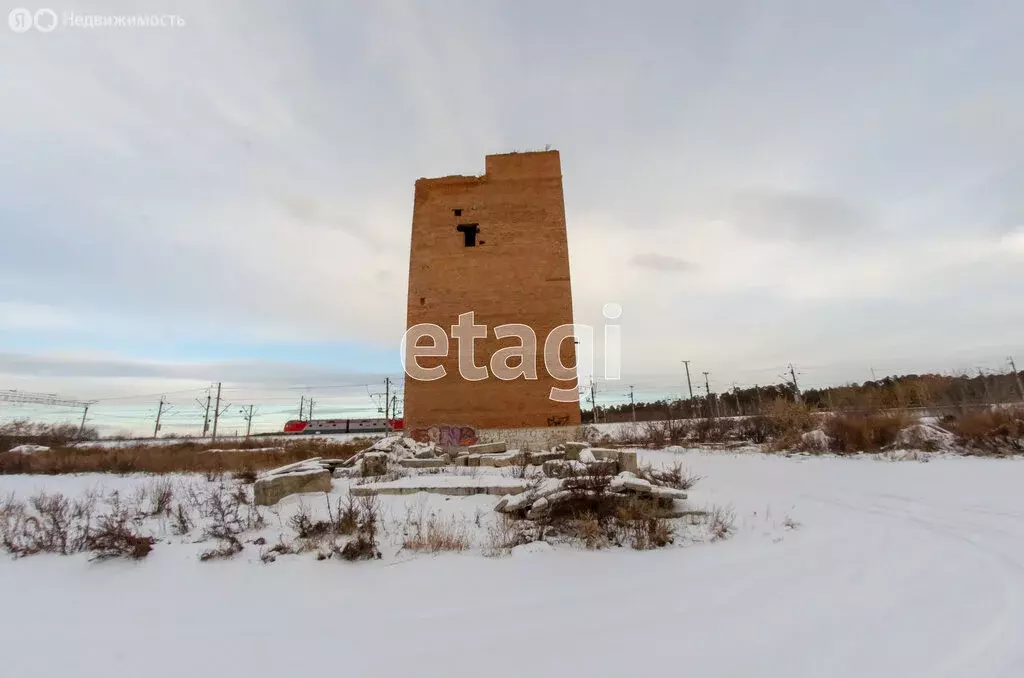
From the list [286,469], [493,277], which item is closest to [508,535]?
[286,469]

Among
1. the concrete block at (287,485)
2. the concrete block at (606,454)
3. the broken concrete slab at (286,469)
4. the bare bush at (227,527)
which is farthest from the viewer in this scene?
the concrete block at (606,454)

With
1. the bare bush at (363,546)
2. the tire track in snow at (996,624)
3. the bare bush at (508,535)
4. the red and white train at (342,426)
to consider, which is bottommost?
the tire track in snow at (996,624)

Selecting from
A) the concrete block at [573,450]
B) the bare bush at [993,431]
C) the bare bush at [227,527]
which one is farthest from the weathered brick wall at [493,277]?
the bare bush at [227,527]

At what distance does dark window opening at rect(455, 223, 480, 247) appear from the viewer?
1762 cm

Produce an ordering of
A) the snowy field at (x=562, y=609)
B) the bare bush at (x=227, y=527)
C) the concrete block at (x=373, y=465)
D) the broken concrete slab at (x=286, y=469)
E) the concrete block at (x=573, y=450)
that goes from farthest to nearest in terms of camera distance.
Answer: the concrete block at (x=573, y=450)
the concrete block at (x=373, y=465)
the broken concrete slab at (x=286, y=469)
the bare bush at (x=227, y=527)
the snowy field at (x=562, y=609)

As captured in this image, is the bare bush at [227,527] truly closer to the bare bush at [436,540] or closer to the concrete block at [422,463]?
the bare bush at [436,540]

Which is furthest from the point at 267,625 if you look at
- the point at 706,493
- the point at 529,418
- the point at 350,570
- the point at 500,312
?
the point at 500,312

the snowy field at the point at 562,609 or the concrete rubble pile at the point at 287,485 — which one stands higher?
the concrete rubble pile at the point at 287,485

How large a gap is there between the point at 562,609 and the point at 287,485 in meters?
5.08

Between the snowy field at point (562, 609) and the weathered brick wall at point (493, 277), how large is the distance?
11258mm

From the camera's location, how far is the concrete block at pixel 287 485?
6.02 m

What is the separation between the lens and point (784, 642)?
2225 mm

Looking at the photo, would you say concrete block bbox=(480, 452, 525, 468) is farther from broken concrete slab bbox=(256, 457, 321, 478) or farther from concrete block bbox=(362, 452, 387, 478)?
broken concrete slab bbox=(256, 457, 321, 478)

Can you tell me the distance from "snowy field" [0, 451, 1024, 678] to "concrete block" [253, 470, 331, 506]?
1.69 metres
